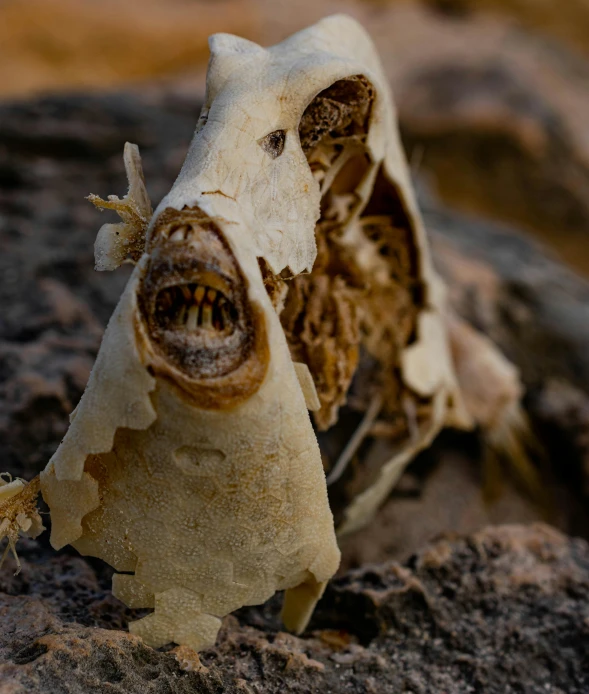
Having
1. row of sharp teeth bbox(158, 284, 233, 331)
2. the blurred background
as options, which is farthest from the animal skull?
the blurred background

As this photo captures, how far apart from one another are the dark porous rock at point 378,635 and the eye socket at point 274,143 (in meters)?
0.51

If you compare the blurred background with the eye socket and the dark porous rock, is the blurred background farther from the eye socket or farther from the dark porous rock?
the eye socket

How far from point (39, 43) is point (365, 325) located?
351 cm

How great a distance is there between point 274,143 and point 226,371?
0.28 m

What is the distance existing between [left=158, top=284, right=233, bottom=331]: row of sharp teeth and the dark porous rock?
13.2 inches

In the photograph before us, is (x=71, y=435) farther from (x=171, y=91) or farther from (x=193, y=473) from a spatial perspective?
(x=171, y=91)

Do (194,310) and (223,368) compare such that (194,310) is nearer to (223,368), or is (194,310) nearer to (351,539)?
(223,368)

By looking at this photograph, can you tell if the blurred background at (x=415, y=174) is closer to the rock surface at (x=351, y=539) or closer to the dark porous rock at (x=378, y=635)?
the rock surface at (x=351, y=539)

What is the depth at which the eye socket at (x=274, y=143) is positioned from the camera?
0.82m

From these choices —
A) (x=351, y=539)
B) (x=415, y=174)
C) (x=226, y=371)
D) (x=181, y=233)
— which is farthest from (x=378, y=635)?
(x=415, y=174)

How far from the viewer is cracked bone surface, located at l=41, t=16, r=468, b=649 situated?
690 millimetres

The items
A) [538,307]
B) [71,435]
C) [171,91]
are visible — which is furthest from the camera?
[171,91]

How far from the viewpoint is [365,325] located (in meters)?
1.28

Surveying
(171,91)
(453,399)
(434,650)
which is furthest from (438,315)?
(171,91)
